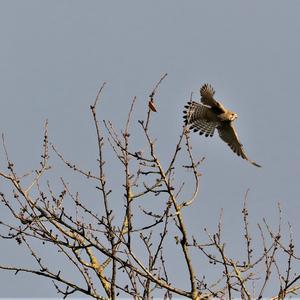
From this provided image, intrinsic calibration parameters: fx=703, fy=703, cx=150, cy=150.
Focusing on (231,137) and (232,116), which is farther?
(231,137)

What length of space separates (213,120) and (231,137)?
54 centimetres

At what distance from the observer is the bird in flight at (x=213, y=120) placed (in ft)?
45.2

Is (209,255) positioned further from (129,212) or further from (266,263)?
(129,212)

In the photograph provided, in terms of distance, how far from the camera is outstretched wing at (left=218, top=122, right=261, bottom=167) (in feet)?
45.7

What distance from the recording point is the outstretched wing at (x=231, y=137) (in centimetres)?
1393

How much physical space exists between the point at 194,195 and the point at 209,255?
1024 millimetres

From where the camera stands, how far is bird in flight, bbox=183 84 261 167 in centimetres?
1377

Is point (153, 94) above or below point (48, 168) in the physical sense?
below

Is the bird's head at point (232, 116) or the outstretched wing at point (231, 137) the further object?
the bird's head at point (232, 116)

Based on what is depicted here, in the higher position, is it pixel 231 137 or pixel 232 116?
pixel 232 116

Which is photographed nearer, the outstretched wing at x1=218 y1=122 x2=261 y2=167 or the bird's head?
the outstretched wing at x1=218 y1=122 x2=261 y2=167

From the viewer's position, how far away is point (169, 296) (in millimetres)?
8094

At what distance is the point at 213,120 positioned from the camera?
1420 centimetres

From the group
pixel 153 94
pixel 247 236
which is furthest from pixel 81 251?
pixel 153 94
